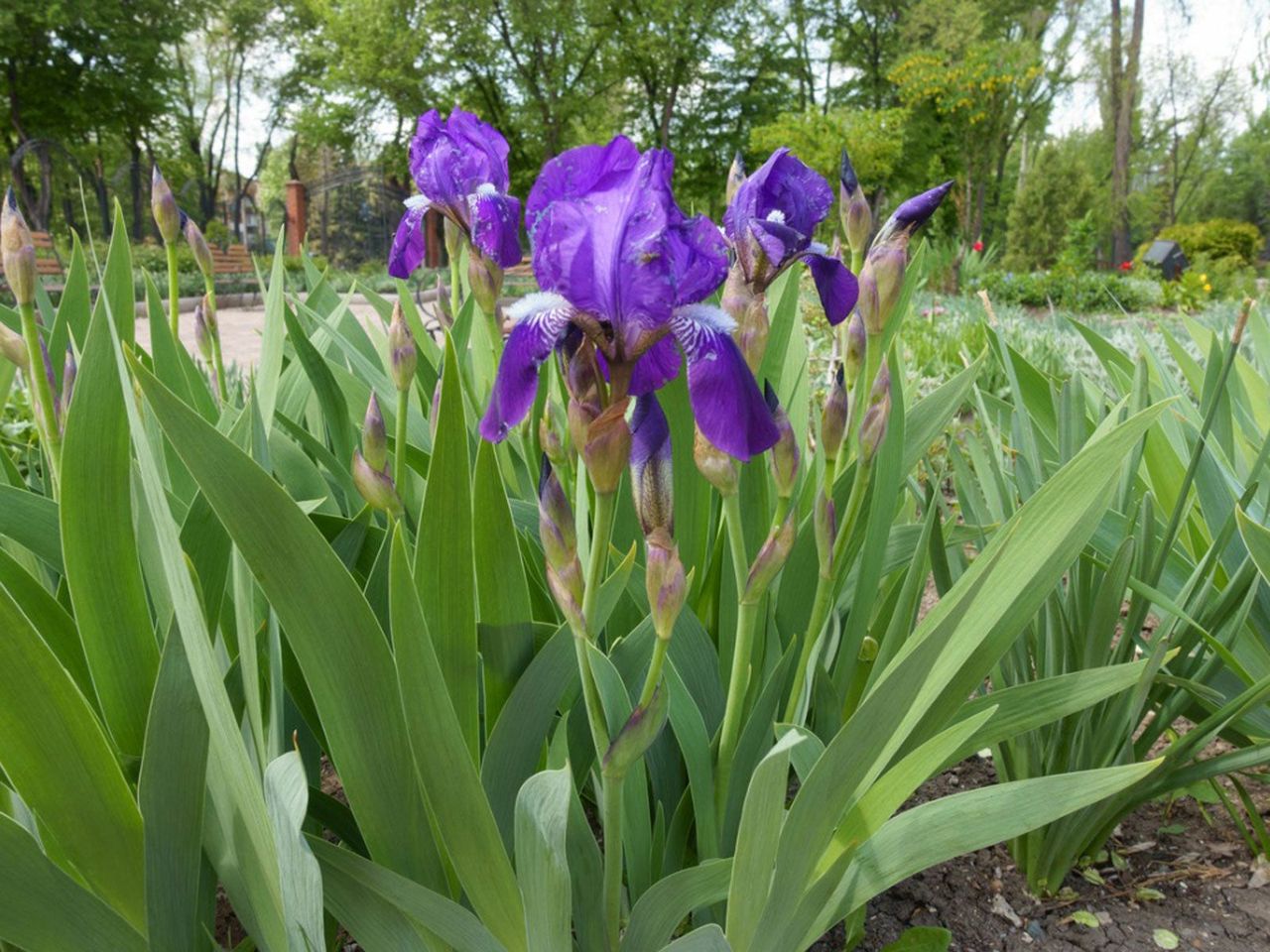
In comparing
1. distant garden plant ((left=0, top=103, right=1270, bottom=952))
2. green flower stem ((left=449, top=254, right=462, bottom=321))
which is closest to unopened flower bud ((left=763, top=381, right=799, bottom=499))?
distant garden plant ((left=0, top=103, right=1270, bottom=952))

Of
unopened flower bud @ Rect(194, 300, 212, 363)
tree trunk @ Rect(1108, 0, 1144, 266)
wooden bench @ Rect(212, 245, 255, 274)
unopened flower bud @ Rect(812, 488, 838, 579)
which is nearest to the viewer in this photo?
unopened flower bud @ Rect(812, 488, 838, 579)

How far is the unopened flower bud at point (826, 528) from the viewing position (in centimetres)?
84

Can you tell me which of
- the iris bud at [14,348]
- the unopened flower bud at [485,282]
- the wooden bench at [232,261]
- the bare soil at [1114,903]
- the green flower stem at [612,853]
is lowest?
the bare soil at [1114,903]

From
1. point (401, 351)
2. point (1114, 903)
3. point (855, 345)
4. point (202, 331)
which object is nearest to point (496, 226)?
point (401, 351)

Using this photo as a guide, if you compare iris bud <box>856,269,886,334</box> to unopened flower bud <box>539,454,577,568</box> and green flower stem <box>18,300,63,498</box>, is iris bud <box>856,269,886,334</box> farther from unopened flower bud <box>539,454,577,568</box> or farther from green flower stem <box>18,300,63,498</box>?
green flower stem <box>18,300,63,498</box>

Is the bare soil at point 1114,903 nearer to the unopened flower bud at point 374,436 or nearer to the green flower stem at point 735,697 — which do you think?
the green flower stem at point 735,697

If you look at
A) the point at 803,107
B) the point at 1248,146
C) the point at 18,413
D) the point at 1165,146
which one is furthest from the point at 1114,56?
the point at 1248,146

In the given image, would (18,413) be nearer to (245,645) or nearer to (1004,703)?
(245,645)

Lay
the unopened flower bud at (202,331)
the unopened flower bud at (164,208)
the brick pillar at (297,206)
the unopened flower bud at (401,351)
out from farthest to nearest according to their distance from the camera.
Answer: the brick pillar at (297,206) < the unopened flower bud at (202,331) < the unopened flower bud at (164,208) < the unopened flower bud at (401,351)

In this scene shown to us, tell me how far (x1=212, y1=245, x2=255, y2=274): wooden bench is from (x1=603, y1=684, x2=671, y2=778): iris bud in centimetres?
1604

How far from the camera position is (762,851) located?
697 millimetres

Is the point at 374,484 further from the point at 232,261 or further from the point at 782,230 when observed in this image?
the point at 232,261

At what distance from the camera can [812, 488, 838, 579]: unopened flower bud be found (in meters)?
0.84

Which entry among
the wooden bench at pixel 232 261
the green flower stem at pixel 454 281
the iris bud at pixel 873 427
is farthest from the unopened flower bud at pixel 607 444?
the wooden bench at pixel 232 261
